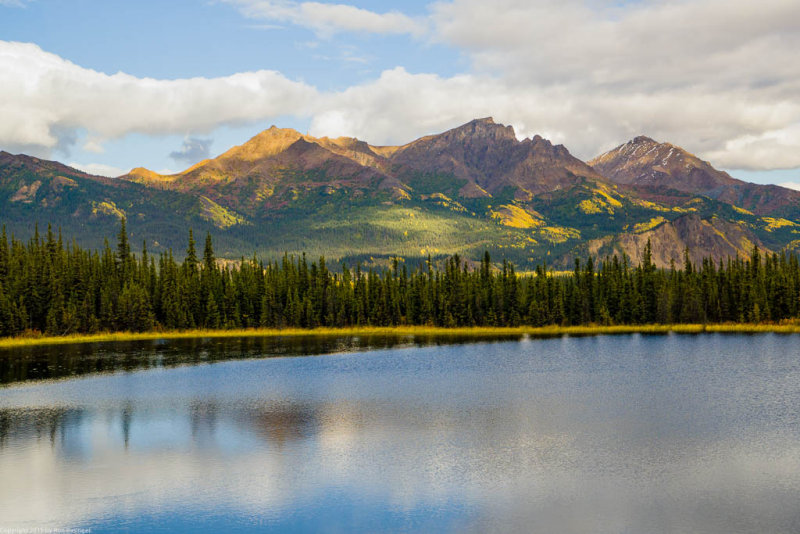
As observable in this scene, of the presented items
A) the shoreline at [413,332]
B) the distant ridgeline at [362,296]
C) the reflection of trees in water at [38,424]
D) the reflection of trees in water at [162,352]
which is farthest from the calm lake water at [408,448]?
the distant ridgeline at [362,296]

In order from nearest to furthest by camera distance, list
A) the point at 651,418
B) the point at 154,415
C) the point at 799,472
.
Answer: the point at 799,472
the point at 651,418
the point at 154,415

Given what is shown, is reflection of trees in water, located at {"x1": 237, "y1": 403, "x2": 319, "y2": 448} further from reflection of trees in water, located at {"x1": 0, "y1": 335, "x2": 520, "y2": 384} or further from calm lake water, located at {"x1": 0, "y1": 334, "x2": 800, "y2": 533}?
reflection of trees in water, located at {"x1": 0, "y1": 335, "x2": 520, "y2": 384}

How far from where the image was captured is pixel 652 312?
593 feet

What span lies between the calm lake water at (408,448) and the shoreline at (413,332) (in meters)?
54.2

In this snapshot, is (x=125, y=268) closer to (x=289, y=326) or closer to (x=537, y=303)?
(x=289, y=326)

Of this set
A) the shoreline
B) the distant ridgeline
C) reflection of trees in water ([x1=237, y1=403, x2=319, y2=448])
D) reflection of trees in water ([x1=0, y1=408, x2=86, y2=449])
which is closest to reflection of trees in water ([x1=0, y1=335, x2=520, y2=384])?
the shoreline

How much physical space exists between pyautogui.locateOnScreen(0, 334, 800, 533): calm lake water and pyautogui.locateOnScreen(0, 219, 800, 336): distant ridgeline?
219 feet

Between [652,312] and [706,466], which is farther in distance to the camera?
[652,312]

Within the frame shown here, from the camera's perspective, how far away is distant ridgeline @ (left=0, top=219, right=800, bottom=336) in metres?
166

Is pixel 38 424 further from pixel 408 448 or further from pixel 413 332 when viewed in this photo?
pixel 413 332

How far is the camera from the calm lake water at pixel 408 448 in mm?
39219

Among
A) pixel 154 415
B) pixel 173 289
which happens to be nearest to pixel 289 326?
pixel 173 289

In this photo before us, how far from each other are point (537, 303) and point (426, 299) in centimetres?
2889

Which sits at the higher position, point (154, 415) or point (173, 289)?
point (173, 289)
